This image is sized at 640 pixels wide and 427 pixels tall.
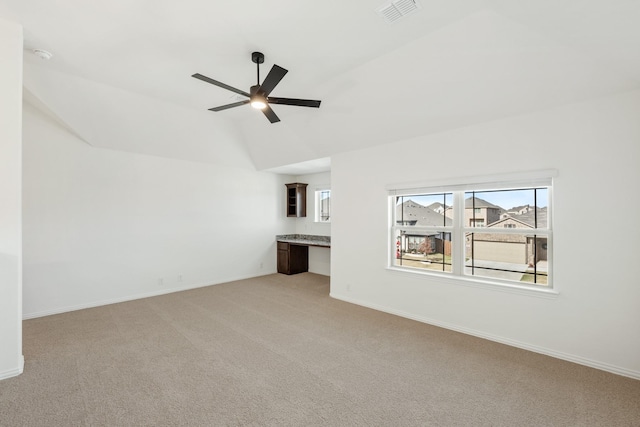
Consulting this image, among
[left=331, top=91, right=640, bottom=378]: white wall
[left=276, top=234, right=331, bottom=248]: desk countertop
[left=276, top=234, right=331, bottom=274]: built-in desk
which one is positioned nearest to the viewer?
[left=331, top=91, right=640, bottom=378]: white wall

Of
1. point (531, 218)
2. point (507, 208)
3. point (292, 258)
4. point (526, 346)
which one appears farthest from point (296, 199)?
point (526, 346)

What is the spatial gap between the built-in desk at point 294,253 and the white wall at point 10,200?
456 cm

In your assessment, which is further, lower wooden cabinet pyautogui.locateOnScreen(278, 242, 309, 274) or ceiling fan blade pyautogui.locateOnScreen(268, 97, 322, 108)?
lower wooden cabinet pyautogui.locateOnScreen(278, 242, 309, 274)

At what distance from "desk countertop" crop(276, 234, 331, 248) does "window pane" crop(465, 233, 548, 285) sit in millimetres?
3026

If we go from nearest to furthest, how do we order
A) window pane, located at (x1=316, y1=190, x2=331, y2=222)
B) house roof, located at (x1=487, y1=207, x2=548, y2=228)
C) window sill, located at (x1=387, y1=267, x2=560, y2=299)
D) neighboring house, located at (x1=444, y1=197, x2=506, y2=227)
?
window sill, located at (x1=387, y1=267, x2=560, y2=299) → house roof, located at (x1=487, y1=207, x2=548, y2=228) → neighboring house, located at (x1=444, y1=197, x2=506, y2=227) → window pane, located at (x1=316, y1=190, x2=331, y2=222)

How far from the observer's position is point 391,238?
4.34 metres

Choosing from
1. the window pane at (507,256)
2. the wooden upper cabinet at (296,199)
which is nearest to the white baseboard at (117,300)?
the wooden upper cabinet at (296,199)

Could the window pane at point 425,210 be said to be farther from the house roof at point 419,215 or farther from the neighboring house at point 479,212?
the neighboring house at point 479,212

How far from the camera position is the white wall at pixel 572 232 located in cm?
259

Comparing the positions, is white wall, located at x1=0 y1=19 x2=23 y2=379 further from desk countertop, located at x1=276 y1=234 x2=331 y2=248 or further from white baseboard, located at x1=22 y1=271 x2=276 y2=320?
desk countertop, located at x1=276 y1=234 x2=331 y2=248

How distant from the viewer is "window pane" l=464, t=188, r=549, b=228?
3230 mm

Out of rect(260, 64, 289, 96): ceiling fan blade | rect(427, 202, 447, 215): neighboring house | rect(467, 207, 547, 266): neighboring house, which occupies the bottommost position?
rect(467, 207, 547, 266): neighboring house

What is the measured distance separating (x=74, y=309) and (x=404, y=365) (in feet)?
15.6

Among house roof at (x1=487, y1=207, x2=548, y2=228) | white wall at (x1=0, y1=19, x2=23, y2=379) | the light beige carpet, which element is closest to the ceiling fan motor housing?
white wall at (x1=0, y1=19, x2=23, y2=379)
